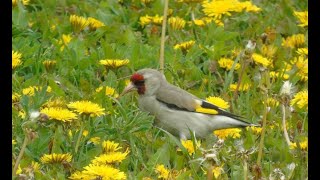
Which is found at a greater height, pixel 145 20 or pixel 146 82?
pixel 146 82

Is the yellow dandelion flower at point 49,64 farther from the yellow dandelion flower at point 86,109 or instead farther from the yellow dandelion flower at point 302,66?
the yellow dandelion flower at point 302,66

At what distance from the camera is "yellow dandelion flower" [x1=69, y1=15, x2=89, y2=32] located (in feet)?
21.9

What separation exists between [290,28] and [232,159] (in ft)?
10.0

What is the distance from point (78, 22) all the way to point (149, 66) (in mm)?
733

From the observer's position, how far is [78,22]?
6.68 m

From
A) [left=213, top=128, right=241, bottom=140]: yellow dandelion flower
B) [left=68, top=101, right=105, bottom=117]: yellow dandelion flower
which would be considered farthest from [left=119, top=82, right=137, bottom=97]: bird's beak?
[left=68, top=101, right=105, bottom=117]: yellow dandelion flower

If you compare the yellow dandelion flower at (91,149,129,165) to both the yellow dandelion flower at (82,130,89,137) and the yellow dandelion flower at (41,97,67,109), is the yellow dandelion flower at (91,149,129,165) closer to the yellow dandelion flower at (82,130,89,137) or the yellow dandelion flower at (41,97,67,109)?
the yellow dandelion flower at (82,130,89,137)

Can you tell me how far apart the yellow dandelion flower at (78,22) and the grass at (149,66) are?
55mm

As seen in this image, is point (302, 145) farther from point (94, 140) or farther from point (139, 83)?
point (139, 83)

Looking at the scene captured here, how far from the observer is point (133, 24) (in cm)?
720

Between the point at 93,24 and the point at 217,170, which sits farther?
the point at 93,24

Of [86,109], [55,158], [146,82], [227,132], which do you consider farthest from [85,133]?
[227,132]
